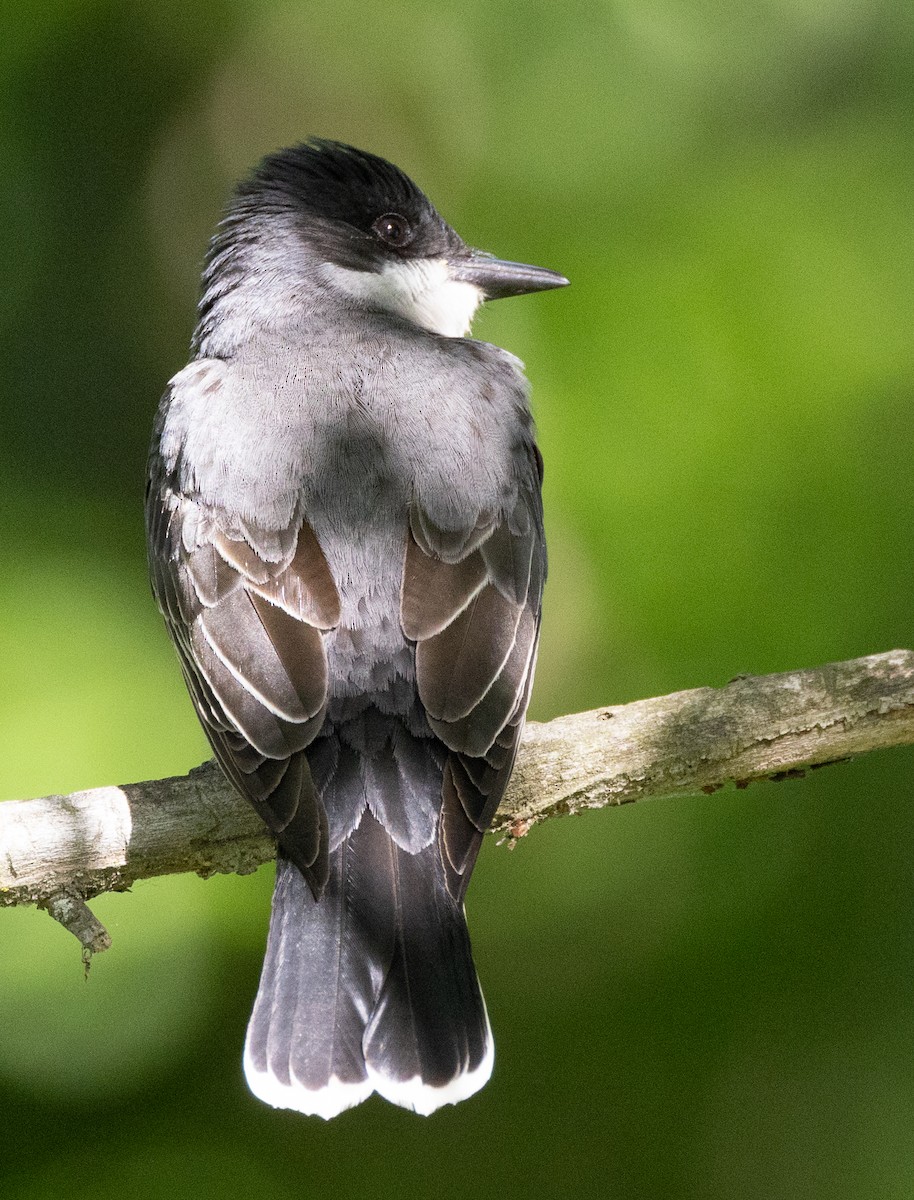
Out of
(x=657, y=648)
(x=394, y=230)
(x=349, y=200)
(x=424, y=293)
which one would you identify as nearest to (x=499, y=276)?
(x=424, y=293)

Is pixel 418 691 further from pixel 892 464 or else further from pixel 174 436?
pixel 892 464

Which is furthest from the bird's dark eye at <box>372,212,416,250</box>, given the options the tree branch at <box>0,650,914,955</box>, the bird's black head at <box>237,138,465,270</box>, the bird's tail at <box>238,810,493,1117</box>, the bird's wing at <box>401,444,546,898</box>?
the bird's tail at <box>238,810,493,1117</box>

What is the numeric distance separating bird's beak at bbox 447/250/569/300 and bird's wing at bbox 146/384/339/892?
4.92 ft

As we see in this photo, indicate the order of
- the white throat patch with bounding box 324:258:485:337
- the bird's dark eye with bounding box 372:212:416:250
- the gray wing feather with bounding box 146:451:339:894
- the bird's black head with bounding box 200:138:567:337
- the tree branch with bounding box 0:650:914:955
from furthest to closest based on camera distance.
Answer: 1. the bird's dark eye with bounding box 372:212:416:250
2. the white throat patch with bounding box 324:258:485:337
3. the bird's black head with bounding box 200:138:567:337
4. the tree branch with bounding box 0:650:914:955
5. the gray wing feather with bounding box 146:451:339:894

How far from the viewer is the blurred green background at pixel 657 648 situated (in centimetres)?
433

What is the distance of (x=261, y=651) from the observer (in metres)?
3.67

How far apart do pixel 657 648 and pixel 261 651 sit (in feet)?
4.21

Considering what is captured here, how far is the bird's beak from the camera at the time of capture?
4.95 meters

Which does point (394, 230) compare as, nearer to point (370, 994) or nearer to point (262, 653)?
point (262, 653)

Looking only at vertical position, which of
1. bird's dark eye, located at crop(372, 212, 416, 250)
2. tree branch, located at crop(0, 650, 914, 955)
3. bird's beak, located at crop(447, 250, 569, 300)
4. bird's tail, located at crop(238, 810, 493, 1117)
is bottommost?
bird's tail, located at crop(238, 810, 493, 1117)

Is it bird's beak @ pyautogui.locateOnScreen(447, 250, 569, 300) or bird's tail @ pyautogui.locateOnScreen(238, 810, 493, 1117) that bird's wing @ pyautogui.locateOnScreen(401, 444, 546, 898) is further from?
bird's beak @ pyautogui.locateOnScreen(447, 250, 569, 300)

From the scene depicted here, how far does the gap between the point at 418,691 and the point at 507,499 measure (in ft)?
2.32

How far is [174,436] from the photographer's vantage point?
4250 millimetres

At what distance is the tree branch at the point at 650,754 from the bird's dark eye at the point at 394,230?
1947mm
